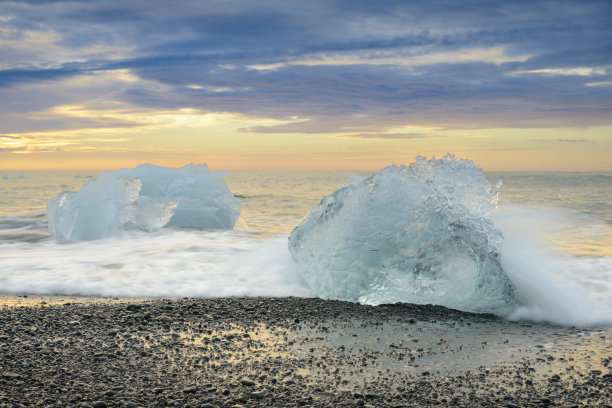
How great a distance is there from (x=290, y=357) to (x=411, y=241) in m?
2.62

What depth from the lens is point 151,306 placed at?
19.5 feet

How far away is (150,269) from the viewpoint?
879cm

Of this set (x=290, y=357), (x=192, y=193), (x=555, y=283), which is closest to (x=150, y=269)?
(x=290, y=357)

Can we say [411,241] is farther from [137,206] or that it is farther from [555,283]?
[137,206]

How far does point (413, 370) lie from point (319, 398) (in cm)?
95

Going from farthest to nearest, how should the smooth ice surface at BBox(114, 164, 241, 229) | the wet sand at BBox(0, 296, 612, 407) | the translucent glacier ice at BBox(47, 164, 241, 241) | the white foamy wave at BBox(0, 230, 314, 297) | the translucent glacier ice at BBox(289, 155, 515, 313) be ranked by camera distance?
the smooth ice surface at BBox(114, 164, 241, 229)
the translucent glacier ice at BBox(47, 164, 241, 241)
the white foamy wave at BBox(0, 230, 314, 297)
the translucent glacier ice at BBox(289, 155, 515, 313)
the wet sand at BBox(0, 296, 612, 407)

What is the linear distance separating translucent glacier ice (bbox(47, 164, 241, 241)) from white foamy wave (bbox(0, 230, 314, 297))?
556 millimetres

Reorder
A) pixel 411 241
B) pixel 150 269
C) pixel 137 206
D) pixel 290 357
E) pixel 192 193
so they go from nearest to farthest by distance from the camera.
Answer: pixel 290 357
pixel 411 241
pixel 150 269
pixel 137 206
pixel 192 193

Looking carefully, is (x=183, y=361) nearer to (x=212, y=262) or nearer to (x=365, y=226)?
(x=365, y=226)

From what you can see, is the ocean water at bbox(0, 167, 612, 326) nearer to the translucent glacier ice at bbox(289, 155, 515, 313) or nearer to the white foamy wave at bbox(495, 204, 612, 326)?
the white foamy wave at bbox(495, 204, 612, 326)

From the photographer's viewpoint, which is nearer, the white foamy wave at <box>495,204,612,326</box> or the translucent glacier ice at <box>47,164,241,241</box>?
the white foamy wave at <box>495,204,612,326</box>

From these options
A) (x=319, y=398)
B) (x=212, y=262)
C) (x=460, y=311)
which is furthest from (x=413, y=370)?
(x=212, y=262)

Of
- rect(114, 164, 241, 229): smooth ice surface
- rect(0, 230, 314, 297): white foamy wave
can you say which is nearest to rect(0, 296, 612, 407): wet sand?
rect(0, 230, 314, 297): white foamy wave

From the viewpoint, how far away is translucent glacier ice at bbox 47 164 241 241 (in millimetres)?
12117
